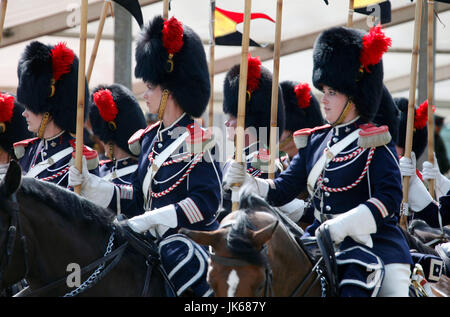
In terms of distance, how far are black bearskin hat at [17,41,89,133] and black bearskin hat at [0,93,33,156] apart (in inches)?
32.6

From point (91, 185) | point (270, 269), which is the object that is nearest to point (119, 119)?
point (91, 185)

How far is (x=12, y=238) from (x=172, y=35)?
167 centimetres

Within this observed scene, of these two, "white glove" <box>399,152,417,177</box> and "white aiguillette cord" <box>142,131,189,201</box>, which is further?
"white glove" <box>399,152,417,177</box>

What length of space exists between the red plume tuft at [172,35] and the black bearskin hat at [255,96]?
6.07ft

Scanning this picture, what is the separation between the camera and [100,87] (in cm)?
691

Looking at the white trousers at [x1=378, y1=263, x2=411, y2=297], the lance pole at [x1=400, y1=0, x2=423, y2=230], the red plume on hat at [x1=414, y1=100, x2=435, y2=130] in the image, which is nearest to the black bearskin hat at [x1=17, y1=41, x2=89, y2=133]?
the lance pole at [x1=400, y1=0, x2=423, y2=230]

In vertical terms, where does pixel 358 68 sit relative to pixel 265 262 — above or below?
above

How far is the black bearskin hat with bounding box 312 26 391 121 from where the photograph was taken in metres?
3.99

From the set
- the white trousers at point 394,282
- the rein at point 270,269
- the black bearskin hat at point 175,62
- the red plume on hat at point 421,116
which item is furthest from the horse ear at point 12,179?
the red plume on hat at point 421,116

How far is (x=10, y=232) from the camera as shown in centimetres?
327

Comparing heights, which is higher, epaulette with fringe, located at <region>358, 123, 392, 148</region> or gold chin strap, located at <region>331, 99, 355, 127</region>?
gold chin strap, located at <region>331, 99, 355, 127</region>

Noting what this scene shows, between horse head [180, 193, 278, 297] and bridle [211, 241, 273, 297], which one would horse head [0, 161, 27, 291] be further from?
bridle [211, 241, 273, 297]

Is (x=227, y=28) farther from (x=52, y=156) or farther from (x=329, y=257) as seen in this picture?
(x=329, y=257)
